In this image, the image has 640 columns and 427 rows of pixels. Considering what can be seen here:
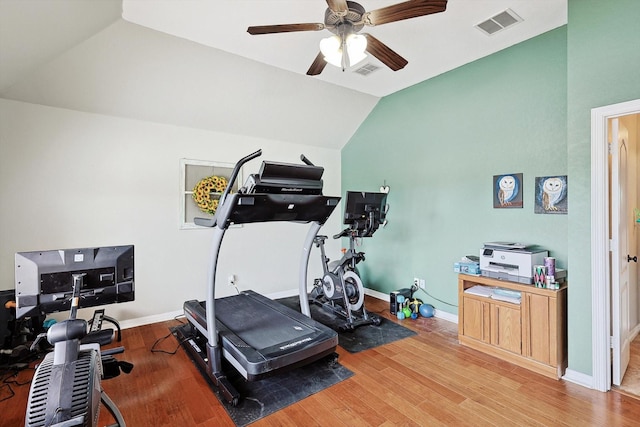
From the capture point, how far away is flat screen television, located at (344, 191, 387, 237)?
3.59m

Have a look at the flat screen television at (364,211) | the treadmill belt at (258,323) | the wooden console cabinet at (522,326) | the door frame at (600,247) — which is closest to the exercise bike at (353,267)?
the flat screen television at (364,211)

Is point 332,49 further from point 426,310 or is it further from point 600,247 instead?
point 426,310

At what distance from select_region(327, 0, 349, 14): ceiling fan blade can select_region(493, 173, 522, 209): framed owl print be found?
2406 mm

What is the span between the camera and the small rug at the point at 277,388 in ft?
7.13

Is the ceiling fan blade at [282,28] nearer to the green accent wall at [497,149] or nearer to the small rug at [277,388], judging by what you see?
the green accent wall at [497,149]

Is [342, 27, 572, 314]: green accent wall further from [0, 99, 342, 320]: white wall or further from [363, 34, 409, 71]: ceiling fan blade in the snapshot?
[0, 99, 342, 320]: white wall

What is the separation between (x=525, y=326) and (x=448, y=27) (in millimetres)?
2757

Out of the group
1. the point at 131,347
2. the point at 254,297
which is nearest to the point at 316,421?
the point at 254,297

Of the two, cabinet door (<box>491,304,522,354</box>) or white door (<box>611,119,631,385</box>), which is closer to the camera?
white door (<box>611,119,631,385</box>)

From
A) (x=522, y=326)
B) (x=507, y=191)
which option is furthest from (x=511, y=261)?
(x=507, y=191)

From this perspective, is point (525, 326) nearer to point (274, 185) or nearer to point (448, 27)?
point (274, 185)

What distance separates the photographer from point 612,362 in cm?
241

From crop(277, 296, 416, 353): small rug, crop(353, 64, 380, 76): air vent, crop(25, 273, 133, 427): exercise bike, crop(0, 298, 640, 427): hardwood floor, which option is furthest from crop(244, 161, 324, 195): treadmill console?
crop(353, 64, 380, 76): air vent

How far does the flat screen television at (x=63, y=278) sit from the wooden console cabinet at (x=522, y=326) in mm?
3111
